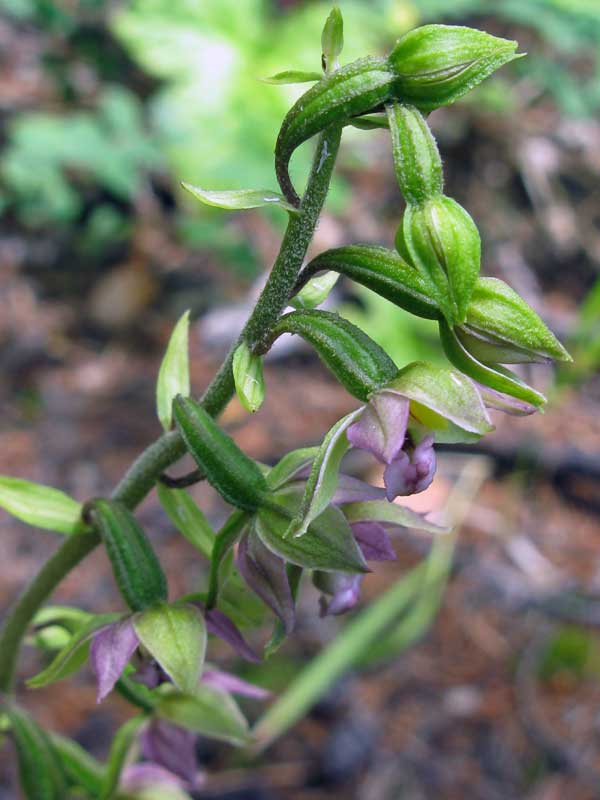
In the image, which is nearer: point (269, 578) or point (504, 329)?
point (504, 329)

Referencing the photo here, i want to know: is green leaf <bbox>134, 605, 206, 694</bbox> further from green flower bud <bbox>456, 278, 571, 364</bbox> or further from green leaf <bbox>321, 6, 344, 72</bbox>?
green leaf <bbox>321, 6, 344, 72</bbox>

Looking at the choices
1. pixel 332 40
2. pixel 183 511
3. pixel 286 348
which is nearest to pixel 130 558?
pixel 183 511

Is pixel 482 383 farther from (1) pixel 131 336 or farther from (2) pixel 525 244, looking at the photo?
(2) pixel 525 244

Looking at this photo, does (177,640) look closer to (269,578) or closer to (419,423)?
(269,578)

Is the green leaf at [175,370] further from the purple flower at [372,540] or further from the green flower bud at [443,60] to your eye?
the green flower bud at [443,60]

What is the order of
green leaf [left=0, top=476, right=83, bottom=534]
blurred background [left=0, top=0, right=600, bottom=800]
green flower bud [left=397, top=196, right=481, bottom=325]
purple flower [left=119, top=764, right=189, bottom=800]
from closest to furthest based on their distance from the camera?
green flower bud [left=397, top=196, right=481, bottom=325], green leaf [left=0, top=476, right=83, bottom=534], purple flower [left=119, top=764, right=189, bottom=800], blurred background [left=0, top=0, right=600, bottom=800]

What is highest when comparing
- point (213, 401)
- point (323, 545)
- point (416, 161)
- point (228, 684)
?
point (416, 161)

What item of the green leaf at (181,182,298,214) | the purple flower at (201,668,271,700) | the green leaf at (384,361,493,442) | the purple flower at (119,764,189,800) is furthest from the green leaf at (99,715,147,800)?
the green leaf at (181,182,298,214)
